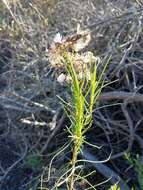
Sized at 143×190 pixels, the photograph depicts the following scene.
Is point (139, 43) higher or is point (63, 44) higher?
point (63, 44)

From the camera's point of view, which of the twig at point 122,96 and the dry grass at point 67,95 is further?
the dry grass at point 67,95

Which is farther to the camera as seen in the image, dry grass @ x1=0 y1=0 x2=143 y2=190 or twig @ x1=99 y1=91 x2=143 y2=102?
dry grass @ x1=0 y1=0 x2=143 y2=190

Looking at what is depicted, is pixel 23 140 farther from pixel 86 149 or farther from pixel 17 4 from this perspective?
pixel 17 4

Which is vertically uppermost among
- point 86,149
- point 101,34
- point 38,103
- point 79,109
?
point 79,109

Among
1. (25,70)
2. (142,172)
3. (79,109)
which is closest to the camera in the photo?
(79,109)

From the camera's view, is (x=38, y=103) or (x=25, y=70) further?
(x=25, y=70)

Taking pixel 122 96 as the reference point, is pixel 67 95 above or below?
above

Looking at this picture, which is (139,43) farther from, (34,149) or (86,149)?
(34,149)

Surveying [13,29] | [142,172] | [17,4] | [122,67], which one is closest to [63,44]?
[142,172]

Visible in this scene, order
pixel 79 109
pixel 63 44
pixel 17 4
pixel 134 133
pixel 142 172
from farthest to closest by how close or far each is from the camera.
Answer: pixel 17 4
pixel 134 133
pixel 142 172
pixel 63 44
pixel 79 109

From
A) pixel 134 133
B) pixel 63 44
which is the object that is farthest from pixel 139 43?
pixel 63 44
